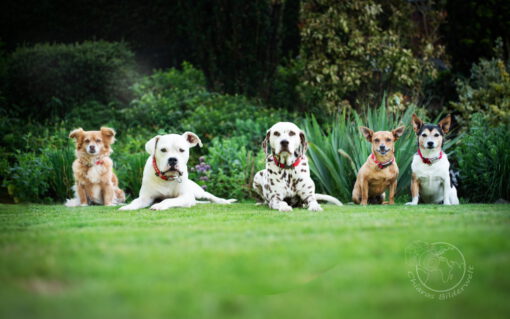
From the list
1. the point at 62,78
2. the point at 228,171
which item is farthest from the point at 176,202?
the point at 62,78

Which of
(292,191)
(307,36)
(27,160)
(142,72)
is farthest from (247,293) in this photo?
(142,72)

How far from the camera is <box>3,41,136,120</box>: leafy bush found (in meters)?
10.5

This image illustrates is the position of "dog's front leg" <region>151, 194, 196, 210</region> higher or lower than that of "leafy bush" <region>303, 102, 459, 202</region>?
lower

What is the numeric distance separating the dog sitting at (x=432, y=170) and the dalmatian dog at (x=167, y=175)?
268 cm

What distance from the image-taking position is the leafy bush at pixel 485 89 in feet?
26.2

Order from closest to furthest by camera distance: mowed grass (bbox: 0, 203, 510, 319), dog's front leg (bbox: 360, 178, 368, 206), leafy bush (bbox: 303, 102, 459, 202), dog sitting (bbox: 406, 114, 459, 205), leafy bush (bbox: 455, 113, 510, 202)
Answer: mowed grass (bbox: 0, 203, 510, 319)
dog sitting (bbox: 406, 114, 459, 205)
dog's front leg (bbox: 360, 178, 368, 206)
leafy bush (bbox: 455, 113, 510, 202)
leafy bush (bbox: 303, 102, 459, 202)

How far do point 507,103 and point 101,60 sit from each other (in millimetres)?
8492

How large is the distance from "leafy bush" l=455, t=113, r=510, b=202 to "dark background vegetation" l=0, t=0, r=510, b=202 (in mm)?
1649

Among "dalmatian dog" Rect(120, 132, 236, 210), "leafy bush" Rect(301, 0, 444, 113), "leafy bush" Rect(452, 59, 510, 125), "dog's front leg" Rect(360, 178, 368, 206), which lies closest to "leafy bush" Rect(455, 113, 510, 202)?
"leafy bush" Rect(452, 59, 510, 125)

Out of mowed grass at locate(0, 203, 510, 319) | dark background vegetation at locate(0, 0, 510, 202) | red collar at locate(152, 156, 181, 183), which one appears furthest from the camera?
dark background vegetation at locate(0, 0, 510, 202)

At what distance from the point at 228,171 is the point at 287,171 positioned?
228cm

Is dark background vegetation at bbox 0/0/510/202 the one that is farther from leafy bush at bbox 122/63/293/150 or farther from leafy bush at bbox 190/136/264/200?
leafy bush at bbox 190/136/264/200

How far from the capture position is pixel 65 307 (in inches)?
62.1

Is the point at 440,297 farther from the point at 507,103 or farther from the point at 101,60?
the point at 101,60
